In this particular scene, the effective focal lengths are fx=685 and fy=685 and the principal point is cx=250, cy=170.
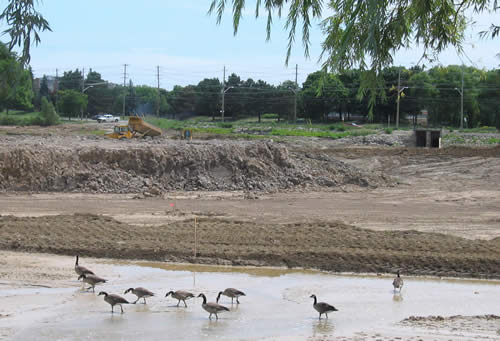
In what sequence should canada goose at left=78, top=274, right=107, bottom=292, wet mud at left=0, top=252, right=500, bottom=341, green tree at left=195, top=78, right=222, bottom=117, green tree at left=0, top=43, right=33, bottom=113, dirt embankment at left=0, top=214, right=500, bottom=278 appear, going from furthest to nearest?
1. green tree at left=195, top=78, right=222, bottom=117
2. dirt embankment at left=0, top=214, right=500, bottom=278
3. canada goose at left=78, top=274, right=107, bottom=292
4. wet mud at left=0, top=252, right=500, bottom=341
5. green tree at left=0, top=43, right=33, bottom=113

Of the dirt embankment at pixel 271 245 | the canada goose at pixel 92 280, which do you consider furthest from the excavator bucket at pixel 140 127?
the canada goose at pixel 92 280

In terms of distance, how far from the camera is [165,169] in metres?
31.9

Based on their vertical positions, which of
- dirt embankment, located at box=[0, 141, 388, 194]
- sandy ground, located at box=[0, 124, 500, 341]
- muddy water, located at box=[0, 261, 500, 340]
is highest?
dirt embankment, located at box=[0, 141, 388, 194]

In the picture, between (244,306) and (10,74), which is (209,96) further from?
(10,74)

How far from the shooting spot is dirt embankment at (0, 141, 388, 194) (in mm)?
30094

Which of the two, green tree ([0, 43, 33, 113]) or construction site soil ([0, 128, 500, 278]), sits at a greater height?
green tree ([0, 43, 33, 113])

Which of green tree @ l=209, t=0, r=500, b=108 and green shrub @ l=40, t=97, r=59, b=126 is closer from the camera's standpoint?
green tree @ l=209, t=0, r=500, b=108

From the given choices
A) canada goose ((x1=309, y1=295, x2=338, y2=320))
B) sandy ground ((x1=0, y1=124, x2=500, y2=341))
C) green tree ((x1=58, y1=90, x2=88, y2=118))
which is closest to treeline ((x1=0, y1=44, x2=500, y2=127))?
green tree ((x1=58, y1=90, x2=88, y2=118))

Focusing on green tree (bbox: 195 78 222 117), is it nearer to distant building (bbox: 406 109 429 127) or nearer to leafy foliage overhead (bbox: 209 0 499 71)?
distant building (bbox: 406 109 429 127)

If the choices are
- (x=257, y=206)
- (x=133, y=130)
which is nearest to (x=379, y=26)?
(x=257, y=206)

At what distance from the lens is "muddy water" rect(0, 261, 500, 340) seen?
444 inches

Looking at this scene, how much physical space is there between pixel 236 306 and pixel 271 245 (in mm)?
5105

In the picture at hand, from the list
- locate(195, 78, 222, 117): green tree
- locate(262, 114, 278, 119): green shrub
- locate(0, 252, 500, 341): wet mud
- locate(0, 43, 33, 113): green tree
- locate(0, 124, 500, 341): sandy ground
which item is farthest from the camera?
locate(195, 78, 222, 117): green tree

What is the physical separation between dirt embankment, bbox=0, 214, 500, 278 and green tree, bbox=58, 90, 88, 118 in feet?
203
